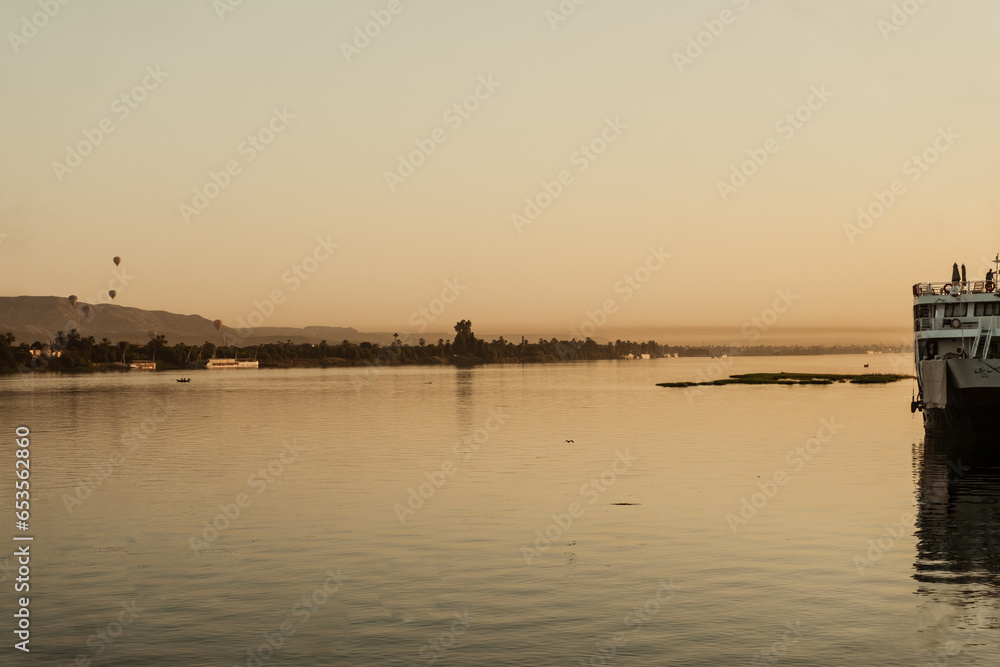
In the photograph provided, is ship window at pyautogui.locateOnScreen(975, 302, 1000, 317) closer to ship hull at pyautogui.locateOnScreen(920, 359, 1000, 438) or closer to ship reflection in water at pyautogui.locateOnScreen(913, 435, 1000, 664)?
ship hull at pyautogui.locateOnScreen(920, 359, 1000, 438)

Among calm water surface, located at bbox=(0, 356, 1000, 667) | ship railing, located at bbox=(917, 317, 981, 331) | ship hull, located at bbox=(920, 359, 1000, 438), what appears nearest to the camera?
calm water surface, located at bbox=(0, 356, 1000, 667)

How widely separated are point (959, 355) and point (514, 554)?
56230 millimetres

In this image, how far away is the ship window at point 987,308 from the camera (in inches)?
3184

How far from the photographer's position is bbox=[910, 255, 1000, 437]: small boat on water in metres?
70.2

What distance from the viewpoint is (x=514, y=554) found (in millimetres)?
36906

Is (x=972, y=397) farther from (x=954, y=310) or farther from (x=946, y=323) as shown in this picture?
(x=954, y=310)

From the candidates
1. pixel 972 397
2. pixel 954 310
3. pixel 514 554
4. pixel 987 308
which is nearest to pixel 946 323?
pixel 954 310

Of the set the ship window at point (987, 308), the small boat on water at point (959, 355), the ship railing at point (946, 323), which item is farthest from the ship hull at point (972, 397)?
the ship window at point (987, 308)

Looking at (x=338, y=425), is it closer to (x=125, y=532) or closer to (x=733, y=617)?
(x=125, y=532)

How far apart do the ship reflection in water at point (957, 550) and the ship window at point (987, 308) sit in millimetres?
16603

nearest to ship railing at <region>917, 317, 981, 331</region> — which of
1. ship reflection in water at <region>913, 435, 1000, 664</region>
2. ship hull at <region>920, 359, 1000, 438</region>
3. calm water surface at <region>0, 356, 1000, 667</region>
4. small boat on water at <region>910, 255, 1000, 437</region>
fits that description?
small boat on water at <region>910, 255, 1000, 437</region>

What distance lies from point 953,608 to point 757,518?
16.9 m

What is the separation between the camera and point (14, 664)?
939 inches

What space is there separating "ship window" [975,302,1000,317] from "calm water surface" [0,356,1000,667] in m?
11.8
